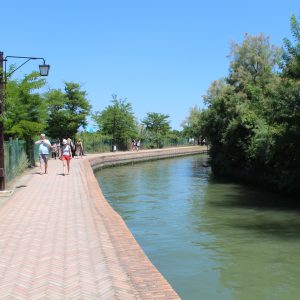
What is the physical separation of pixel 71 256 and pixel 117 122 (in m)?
53.7

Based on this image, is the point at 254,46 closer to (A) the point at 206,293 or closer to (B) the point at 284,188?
(B) the point at 284,188

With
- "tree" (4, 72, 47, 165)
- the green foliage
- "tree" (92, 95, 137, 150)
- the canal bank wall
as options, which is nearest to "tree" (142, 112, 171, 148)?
"tree" (92, 95, 137, 150)

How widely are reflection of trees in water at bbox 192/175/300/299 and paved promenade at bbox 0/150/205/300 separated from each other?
226 cm

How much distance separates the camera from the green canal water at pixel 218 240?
9.06 meters

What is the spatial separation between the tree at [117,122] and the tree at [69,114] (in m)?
A: 7.76

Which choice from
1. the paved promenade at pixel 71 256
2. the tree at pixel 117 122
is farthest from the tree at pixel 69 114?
the paved promenade at pixel 71 256

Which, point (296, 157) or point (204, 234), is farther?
point (296, 157)

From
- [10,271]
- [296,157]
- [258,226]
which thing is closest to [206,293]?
[10,271]

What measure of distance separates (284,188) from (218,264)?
1294cm

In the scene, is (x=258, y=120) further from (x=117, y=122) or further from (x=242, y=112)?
(x=117, y=122)

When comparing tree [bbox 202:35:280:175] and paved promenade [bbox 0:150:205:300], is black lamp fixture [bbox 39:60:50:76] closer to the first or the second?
paved promenade [bbox 0:150:205:300]

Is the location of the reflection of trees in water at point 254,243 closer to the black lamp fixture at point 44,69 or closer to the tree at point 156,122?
the black lamp fixture at point 44,69

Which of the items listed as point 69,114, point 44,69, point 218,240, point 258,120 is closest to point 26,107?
point 44,69

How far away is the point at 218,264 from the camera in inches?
413
